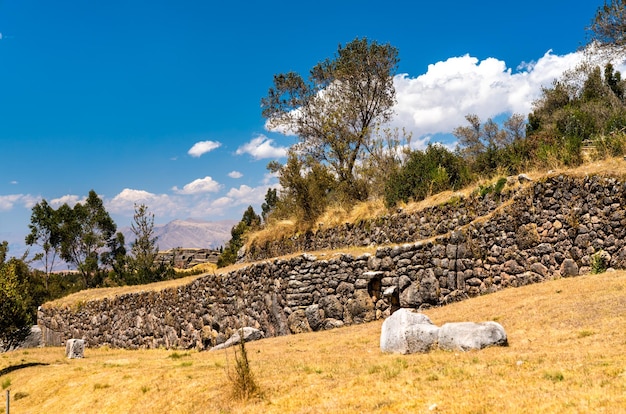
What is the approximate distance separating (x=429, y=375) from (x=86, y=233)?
6001 cm

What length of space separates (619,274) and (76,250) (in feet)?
200

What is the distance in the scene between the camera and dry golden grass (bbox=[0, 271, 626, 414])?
656 centimetres

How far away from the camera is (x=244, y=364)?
9000 mm

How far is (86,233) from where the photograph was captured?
58.8 meters

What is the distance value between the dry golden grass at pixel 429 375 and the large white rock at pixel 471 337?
266 millimetres

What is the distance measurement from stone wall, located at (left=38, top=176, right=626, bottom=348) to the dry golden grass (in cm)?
143

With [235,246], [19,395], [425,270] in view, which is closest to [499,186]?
[425,270]

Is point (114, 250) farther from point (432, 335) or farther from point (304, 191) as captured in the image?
point (432, 335)

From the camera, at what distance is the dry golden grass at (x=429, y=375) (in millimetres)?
6559

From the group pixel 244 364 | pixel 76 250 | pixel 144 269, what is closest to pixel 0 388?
pixel 244 364

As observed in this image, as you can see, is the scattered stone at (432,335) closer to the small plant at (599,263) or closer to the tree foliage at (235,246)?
the small plant at (599,263)

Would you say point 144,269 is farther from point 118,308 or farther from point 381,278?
point 381,278

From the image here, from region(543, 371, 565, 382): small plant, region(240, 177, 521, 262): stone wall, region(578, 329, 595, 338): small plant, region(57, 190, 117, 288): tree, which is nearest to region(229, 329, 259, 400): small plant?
region(543, 371, 565, 382): small plant

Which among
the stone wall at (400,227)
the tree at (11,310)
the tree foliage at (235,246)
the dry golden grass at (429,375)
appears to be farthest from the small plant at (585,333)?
the tree foliage at (235,246)
